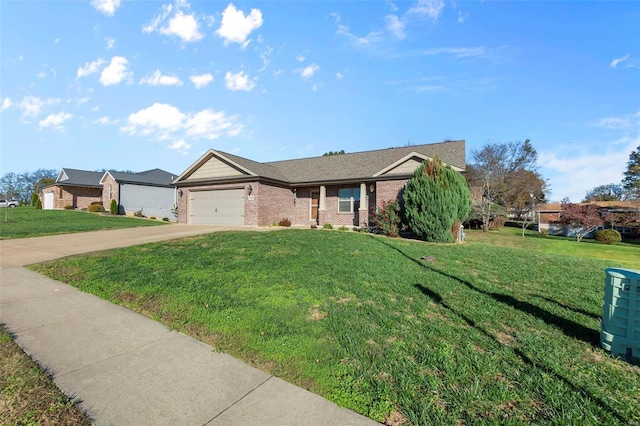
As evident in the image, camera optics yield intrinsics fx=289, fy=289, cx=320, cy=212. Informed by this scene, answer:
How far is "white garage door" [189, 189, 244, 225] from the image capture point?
61.6 feet

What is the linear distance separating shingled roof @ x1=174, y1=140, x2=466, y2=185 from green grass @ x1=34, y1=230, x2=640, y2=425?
1082cm

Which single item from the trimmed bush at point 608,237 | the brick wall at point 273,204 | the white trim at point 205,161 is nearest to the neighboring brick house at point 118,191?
the white trim at point 205,161

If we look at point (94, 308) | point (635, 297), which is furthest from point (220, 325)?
point (635, 297)

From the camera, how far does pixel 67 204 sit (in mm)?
31766

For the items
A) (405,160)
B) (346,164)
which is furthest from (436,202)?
(346,164)

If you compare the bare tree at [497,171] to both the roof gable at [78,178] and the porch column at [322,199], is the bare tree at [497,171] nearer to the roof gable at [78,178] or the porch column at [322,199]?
the porch column at [322,199]

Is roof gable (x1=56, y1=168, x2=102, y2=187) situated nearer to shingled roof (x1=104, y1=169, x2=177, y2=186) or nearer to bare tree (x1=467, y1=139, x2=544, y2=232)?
shingled roof (x1=104, y1=169, x2=177, y2=186)

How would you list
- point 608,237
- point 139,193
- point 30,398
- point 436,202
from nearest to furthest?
point 30,398 → point 436,202 → point 608,237 → point 139,193

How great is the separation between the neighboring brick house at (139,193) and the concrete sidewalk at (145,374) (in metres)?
26.2

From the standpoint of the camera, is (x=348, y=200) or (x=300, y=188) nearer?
(x=348, y=200)

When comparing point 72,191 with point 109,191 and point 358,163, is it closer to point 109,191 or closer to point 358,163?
point 109,191

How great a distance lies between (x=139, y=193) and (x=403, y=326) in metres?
33.0

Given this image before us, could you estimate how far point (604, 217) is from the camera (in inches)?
1065

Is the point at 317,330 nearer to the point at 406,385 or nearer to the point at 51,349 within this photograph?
the point at 406,385
